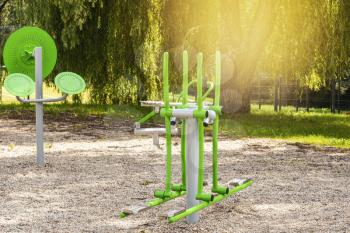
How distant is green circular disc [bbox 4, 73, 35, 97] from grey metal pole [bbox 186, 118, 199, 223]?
311cm

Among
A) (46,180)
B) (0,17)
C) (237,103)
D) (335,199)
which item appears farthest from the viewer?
(0,17)

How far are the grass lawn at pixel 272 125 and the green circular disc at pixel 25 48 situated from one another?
479 cm

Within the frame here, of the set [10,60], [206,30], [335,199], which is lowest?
[335,199]

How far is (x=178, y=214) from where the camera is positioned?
4.86 metres

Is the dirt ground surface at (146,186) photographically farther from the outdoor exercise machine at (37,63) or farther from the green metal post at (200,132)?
the outdoor exercise machine at (37,63)

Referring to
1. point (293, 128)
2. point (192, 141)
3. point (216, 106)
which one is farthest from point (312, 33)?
point (192, 141)

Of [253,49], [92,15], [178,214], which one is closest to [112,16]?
[92,15]

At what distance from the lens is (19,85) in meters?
7.73

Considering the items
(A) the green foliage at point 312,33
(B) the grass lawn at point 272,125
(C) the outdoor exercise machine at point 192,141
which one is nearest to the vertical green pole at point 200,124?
(C) the outdoor exercise machine at point 192,141

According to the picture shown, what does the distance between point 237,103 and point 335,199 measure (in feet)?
34.3

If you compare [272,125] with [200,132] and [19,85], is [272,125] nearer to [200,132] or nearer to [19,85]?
[19,85]

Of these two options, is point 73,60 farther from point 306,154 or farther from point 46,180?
point 46,180

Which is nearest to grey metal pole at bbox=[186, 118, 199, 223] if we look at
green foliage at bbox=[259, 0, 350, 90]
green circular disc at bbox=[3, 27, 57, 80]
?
green circular disc at bbox=[3, 27, 57, 80]

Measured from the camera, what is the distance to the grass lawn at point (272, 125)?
40.0 ft
